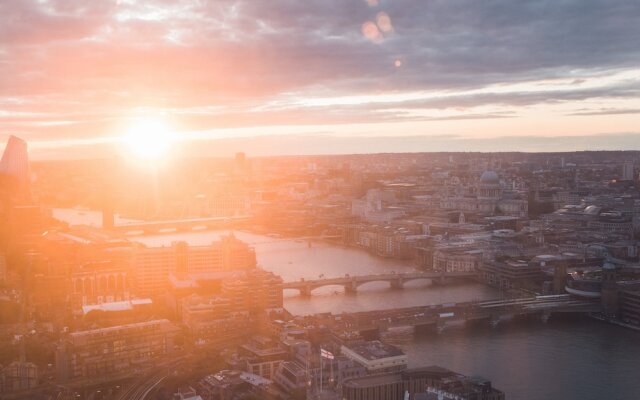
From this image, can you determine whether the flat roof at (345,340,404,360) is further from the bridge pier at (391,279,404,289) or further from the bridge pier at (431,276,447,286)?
the bridge pier at (431,276,447,286)

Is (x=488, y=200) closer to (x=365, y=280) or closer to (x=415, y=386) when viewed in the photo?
(x=365, y=280)

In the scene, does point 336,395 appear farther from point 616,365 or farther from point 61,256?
point 61,256

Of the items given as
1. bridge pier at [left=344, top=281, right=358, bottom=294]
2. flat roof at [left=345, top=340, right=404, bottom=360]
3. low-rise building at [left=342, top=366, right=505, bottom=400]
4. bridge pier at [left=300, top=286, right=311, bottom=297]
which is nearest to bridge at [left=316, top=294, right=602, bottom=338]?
flat roof at [left=345, top=340, right=404, bottom=360]

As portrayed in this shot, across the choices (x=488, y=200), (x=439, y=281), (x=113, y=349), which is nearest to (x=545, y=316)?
(x=439, y=281)

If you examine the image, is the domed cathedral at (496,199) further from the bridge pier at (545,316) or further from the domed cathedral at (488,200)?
the bridge pier at (545,316)

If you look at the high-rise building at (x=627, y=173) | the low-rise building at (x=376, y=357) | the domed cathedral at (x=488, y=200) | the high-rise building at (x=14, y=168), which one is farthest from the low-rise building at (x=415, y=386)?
the high-rise building at (x=627, y=173)

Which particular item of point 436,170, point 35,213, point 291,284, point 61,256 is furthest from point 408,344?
point 436,170

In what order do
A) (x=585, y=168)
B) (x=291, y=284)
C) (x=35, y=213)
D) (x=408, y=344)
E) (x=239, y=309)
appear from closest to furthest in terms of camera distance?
1. (x=408, y=344)
2. (x=239, y=309)
3. (x=291, y=284)
4. (x=35, y=213)
5. (x=585, y=168)

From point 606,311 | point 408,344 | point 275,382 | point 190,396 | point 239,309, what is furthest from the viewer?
point 606,311

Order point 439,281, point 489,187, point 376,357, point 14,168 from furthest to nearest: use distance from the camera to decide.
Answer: point 489,187
point 14,168
point 439,281
point 376,357
